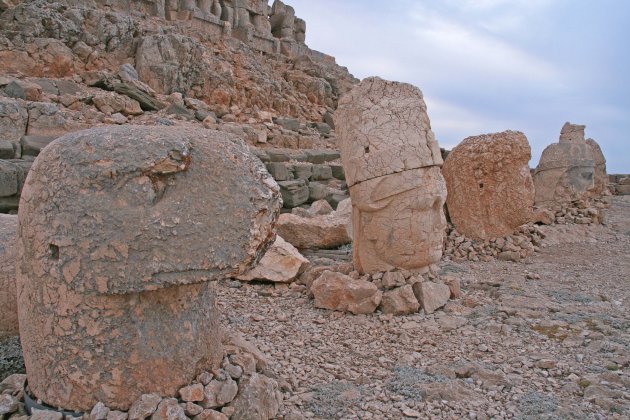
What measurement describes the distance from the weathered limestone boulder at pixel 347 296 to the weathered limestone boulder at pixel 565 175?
7.03 metres

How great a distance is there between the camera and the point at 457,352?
3.67 metres

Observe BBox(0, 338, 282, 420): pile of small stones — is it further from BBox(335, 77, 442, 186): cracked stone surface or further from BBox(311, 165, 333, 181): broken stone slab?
BBox(311, 165, 333, 181): broken stone slab

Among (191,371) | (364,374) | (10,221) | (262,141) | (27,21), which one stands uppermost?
(27,21)

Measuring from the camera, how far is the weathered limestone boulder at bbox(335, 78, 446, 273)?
4766 mm

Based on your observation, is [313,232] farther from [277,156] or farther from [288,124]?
[288,124]

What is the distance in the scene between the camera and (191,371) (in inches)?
Answer: 90.4

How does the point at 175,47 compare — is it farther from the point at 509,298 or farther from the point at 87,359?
the point at 87,359

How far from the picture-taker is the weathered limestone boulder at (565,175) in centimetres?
1009

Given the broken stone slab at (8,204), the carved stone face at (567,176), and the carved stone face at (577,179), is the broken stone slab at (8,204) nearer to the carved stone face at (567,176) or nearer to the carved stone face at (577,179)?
the carved stone face at (567,176)

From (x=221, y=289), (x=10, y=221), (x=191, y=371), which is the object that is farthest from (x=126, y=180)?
(x=221, y=289)

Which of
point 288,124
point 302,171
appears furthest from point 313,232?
point 288,124

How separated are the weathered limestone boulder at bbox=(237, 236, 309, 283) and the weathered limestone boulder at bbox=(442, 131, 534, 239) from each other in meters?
3.51

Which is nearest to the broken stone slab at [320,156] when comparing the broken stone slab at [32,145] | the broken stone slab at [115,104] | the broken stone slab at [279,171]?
the broken stone slab at [279,171]

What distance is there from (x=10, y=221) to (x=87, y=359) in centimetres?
163
